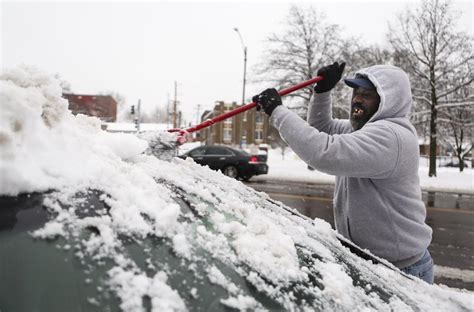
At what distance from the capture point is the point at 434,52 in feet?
54.0

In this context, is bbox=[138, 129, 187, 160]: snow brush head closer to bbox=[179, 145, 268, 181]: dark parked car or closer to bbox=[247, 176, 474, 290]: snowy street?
bbox=[247, 176, 474, 290]: snowy street

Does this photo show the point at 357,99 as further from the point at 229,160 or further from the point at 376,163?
the point at 229,160

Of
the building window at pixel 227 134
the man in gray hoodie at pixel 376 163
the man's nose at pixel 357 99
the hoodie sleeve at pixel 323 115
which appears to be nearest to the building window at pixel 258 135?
the building window at pixel 227 134

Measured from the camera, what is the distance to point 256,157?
14383 millimetres

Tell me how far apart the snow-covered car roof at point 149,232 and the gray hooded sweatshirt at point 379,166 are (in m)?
0.47

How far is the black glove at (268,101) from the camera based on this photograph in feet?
6.30

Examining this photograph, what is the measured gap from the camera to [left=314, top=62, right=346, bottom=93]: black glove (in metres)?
2.51

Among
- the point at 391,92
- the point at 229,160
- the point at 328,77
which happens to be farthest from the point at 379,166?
the point at 229,160

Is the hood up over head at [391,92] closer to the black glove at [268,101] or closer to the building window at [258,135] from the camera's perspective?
the black glove at [268,101]

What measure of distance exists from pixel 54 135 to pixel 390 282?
1.21 metres

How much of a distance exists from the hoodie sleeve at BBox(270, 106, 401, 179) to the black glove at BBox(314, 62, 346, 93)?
2.82 feet

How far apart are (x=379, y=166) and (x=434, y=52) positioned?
17.5m

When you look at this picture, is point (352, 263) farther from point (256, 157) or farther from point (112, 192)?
point (256, 157)

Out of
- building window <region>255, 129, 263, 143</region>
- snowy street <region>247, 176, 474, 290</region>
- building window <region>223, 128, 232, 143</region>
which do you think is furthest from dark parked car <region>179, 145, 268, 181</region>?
building window <region>223, 128, 232, 143</region>
